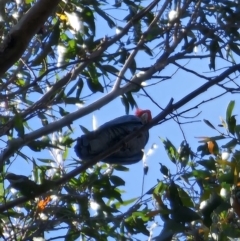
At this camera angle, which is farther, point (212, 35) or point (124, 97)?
point (124, 97)

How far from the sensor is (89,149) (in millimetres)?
2729

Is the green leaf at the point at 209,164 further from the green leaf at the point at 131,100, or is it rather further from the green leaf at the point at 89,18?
the green leaf at the point at 89,18

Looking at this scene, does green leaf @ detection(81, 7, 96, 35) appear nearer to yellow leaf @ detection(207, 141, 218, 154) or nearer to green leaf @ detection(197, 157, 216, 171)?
yellow leaf @ detection(207, 141, 218, 154)

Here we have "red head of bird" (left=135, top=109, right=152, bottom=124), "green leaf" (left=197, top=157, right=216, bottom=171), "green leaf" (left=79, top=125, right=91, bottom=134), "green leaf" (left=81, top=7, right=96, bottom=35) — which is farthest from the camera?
"red head of bird" (left=135, top=109, right=152, bottom=124)

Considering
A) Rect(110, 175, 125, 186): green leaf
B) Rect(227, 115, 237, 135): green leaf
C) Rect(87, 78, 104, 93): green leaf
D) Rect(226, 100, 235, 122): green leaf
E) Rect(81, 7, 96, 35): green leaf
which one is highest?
Rect(81, 7, 96, 35): green leaf

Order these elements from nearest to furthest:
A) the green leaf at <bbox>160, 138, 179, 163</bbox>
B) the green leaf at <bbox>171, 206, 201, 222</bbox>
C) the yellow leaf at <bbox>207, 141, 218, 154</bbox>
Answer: the green leaf at <bbox>171, 206, 201, 222</bbox>
the yellow leaf at <bbox>207, 141, 218, 154</bbox>
the green leaf at <bbox>160, 138, 179, 163</bbox>

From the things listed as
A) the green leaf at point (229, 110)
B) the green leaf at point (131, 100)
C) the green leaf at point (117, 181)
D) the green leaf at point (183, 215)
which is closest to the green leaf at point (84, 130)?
the green leaf at point (117, 181)

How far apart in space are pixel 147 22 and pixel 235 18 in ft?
1.85

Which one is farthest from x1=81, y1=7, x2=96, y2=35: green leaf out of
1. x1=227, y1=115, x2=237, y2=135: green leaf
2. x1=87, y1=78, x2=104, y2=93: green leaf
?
x1=227, y1=115, x2=237, y2=135: green leaf

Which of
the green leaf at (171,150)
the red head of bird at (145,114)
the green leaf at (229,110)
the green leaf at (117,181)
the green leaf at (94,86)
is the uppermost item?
the red head of bird at (145,114)

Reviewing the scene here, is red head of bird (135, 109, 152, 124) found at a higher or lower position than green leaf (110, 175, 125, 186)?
higher

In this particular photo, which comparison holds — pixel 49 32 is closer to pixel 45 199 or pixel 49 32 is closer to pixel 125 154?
pixel 125 154

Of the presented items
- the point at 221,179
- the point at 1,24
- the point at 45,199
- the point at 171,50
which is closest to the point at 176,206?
the point at 221,179

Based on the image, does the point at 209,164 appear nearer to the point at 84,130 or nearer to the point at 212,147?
the point at 212,147
